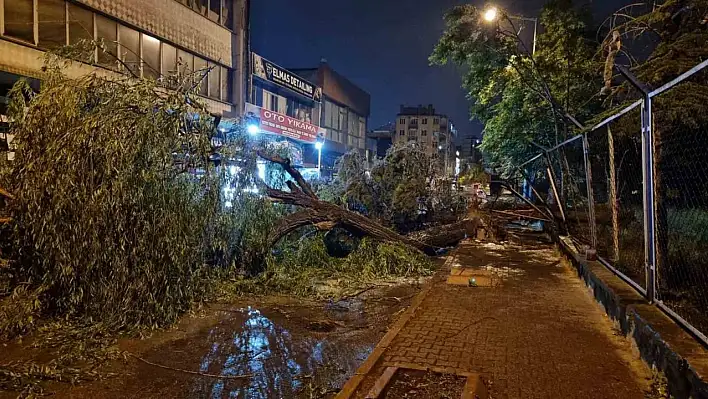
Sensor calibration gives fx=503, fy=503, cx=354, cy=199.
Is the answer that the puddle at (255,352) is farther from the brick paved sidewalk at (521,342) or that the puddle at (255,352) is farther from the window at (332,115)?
the window at (332,115)

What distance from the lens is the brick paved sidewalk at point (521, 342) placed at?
13.5ft

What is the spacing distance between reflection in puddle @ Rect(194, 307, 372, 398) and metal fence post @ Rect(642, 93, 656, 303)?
2.84 meters

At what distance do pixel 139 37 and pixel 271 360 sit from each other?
14.1 metres

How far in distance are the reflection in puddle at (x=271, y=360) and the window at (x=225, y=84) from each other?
629 inches

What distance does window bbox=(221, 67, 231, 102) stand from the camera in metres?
20.6

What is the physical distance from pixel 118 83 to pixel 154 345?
341cm

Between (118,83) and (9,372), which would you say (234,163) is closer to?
(118,83)

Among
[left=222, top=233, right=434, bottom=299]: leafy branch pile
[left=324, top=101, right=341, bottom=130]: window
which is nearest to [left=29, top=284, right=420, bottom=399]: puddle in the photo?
[left=222, top=233, right=434, bottom=299]: leafy branch pile

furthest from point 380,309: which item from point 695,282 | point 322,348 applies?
point 695,282

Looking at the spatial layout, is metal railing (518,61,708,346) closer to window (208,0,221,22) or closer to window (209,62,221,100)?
window (209,62,221,100)

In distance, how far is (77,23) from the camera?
1319 cm

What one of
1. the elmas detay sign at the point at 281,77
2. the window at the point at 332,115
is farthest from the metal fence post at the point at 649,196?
the window at the point at 332,115

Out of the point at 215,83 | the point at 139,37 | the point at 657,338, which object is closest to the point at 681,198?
the point at 657,338

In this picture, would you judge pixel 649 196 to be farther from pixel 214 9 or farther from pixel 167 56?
pixel 214 9
